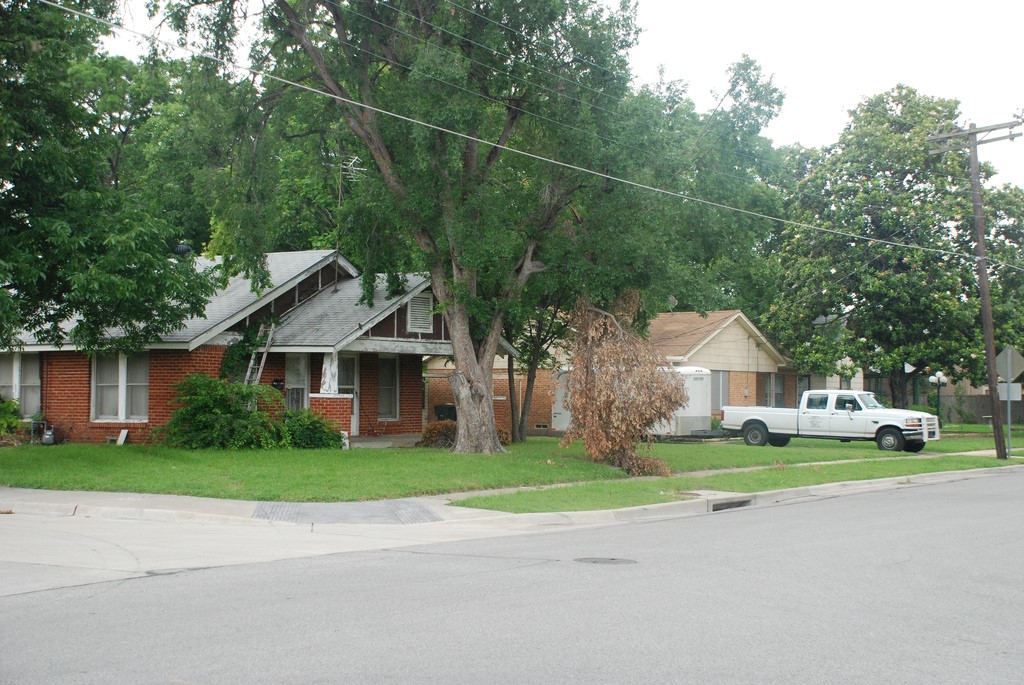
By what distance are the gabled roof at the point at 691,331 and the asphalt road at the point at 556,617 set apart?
24.6 metres

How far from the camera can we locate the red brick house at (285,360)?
24359 mm

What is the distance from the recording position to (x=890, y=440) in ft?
100

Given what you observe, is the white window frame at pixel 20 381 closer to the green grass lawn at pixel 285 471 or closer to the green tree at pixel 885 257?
the green grass lawn at pixel 285 471

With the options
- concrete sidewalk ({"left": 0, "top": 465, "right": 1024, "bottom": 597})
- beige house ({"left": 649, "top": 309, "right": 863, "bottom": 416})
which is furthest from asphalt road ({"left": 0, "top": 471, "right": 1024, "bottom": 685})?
beige house ({"left": 649, "top": 309, "right": 863, "bottom": 416})

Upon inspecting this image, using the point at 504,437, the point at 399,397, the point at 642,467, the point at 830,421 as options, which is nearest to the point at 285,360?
the point at 399,397

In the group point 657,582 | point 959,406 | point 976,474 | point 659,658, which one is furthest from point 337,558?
point 959,406

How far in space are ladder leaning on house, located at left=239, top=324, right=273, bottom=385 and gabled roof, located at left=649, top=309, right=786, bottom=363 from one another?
1529cm

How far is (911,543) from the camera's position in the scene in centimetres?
1235

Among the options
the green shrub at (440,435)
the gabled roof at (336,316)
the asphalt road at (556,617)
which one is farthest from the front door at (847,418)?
the asphalt road at (556,617)

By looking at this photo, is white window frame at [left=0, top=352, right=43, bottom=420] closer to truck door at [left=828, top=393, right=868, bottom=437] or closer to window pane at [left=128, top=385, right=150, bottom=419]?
window pane at [left=128, top=385, right=150, bottom=419]

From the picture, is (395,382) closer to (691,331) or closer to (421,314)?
(421,314)

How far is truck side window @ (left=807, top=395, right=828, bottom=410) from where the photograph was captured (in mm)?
31906

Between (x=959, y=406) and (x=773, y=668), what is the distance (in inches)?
1975

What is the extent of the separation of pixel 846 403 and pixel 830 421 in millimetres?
737
